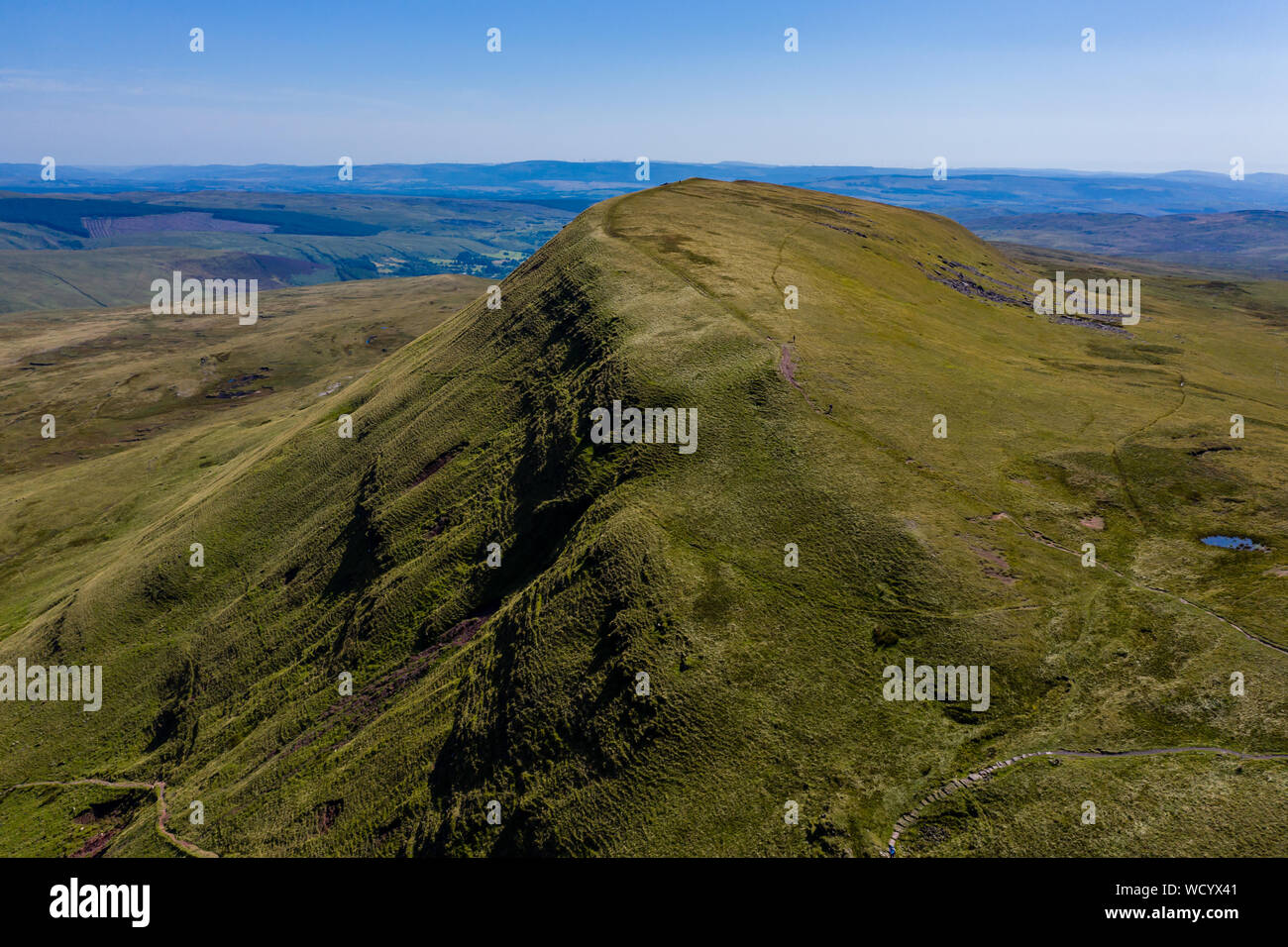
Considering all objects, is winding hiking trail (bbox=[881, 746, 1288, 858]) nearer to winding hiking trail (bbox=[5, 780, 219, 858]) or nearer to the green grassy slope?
the green grassy slope

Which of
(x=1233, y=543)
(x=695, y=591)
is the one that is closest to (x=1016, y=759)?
(x=695, y=591)

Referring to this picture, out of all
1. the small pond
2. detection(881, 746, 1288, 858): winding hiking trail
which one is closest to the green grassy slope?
detection(881, 746, 1288, 858): winding hiking trail

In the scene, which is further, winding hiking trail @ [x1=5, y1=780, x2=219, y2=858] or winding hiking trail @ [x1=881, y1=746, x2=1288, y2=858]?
winding hiking trail @ [x1=5, y1=780, x2=219, y2=858]

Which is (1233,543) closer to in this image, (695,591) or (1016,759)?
(1016,759)

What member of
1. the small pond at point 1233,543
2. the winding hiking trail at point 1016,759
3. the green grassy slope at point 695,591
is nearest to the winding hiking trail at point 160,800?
the green grassy slope at point 695,591

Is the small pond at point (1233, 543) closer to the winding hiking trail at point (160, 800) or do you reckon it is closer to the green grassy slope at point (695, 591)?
the green grassy slope at point (695, 591)
